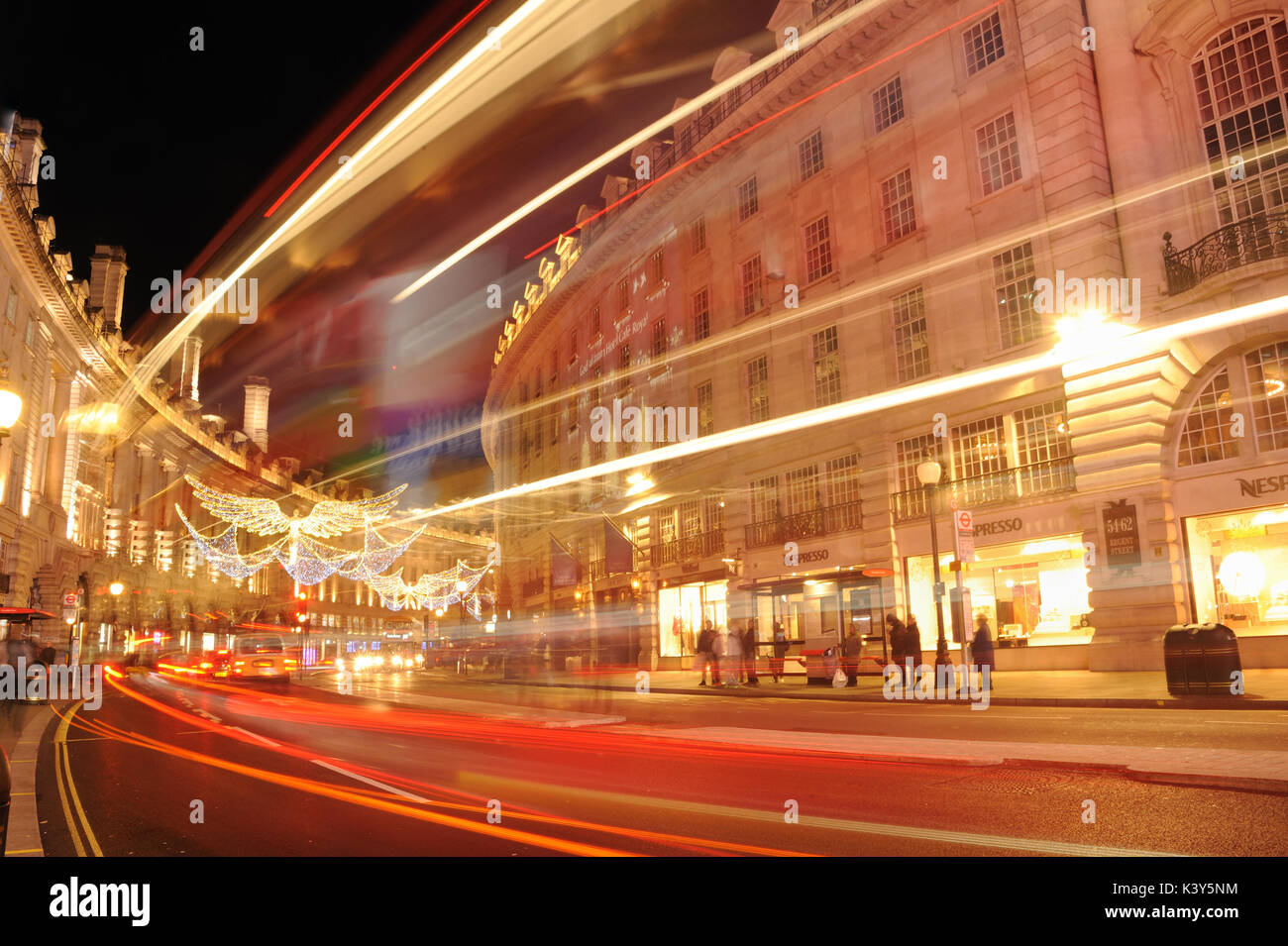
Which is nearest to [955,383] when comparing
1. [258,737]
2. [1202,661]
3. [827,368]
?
[827,368]

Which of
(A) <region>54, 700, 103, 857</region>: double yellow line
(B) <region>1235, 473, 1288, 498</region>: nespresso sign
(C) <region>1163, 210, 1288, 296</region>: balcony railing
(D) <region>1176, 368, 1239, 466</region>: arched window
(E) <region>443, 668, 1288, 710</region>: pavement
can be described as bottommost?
(E) <region>443, 668, 1288, 710</region>: pavement

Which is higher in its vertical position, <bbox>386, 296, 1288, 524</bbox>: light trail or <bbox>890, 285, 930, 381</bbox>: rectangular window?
<bbox>890, 285, 930, 381</bbox>: rectangular window

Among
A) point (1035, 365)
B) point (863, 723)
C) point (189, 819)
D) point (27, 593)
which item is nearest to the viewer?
point (189, 819)

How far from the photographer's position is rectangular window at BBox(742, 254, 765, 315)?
33344mm

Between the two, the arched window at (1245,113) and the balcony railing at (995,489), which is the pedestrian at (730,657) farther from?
the arched window at (1245,113)

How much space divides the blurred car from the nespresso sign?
30.0 m

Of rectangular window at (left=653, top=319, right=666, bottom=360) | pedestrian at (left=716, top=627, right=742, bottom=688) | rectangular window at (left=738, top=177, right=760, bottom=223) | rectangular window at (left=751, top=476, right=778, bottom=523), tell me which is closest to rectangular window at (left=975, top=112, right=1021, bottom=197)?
rectangular window at (left=738, top=177, right=760, bottom=223)

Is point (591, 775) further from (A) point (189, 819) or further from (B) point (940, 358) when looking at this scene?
(B) point (940, 358)

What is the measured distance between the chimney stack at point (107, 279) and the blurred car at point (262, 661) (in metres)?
33.6

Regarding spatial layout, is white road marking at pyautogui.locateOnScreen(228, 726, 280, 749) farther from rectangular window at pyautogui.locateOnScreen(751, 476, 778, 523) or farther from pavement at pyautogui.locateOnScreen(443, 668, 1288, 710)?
rectangular window at pyautogui.locateOnScreen(751, 476, 778, 523)
